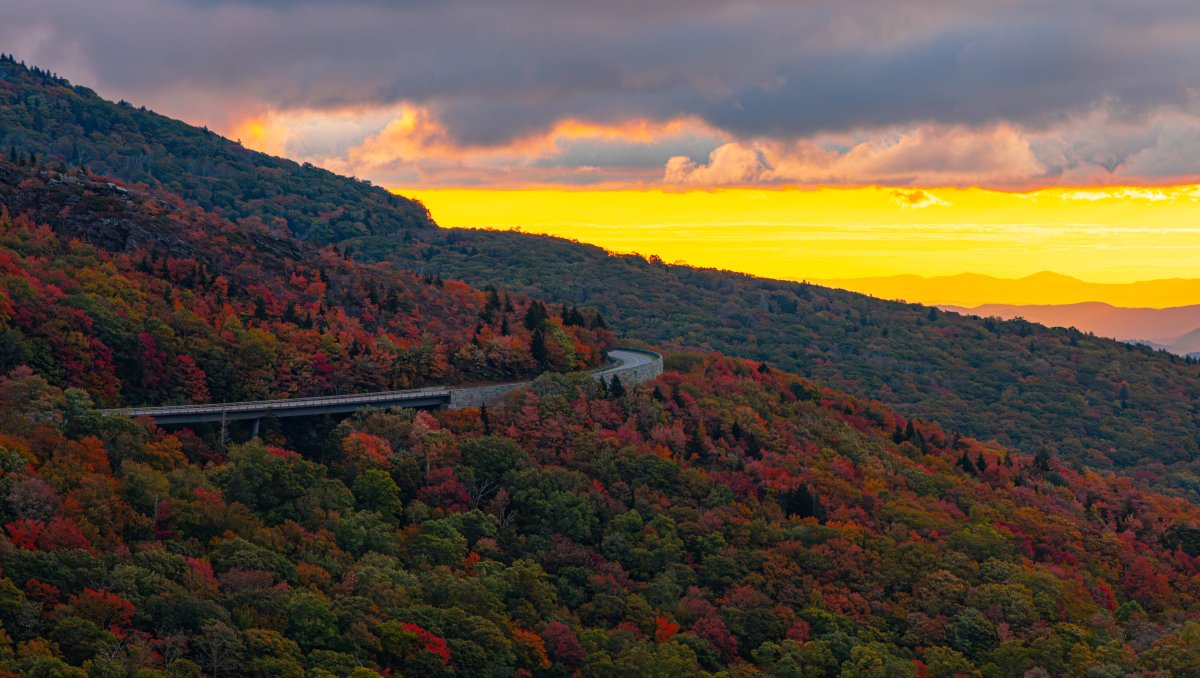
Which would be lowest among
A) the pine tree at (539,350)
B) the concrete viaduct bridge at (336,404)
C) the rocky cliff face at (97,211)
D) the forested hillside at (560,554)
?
the forested hillside at (560,554)

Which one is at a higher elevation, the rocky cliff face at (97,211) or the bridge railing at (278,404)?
the rocky cliff face at (97,211)

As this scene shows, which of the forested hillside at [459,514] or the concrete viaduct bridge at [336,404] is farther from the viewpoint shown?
the concrete viaduct bridge at [336,404]

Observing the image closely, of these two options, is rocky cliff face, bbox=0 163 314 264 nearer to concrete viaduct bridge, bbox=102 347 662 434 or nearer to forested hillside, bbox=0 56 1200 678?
forested hillside, bbox=0 56 1200 678

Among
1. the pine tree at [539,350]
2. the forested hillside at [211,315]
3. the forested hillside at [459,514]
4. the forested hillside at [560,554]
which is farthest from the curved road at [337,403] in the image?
the pine tree at [539,350]

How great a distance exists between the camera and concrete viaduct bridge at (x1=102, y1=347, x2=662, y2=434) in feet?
313

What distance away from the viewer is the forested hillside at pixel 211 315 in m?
101

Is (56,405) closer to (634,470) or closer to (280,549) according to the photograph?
(280,549)

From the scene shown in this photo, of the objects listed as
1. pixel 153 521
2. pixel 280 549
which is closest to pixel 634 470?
pixel 280 549

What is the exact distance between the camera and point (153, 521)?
7700cm

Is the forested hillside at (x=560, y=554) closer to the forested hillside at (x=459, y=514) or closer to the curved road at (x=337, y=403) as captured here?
the forested hillside at (x=459, y=514)

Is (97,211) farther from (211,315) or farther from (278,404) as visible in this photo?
(278,404)

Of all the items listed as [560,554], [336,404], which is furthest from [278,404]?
[560,554]

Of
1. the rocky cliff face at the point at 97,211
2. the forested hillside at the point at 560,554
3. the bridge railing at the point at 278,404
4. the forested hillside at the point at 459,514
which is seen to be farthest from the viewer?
the rocky cliff face at the point at 97,211

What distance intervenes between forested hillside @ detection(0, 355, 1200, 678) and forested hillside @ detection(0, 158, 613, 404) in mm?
8889
